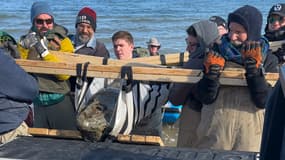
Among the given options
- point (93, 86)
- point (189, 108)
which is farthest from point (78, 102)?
point (189, 108)

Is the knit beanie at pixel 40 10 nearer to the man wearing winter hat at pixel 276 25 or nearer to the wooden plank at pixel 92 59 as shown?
the wooden plank at pixel 92 59

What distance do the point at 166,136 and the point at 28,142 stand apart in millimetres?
4860

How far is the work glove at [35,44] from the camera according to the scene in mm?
5113

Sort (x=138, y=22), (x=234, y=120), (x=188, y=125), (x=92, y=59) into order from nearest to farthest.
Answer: (x=234, y=120) → (x=188, y=125) → (x=92, y=59) → (x=138, y=22)

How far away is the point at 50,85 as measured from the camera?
209 inches

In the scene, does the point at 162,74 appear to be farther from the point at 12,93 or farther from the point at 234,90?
the point at 12,93

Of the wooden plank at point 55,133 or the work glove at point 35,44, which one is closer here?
the wooden plank at point 55,133

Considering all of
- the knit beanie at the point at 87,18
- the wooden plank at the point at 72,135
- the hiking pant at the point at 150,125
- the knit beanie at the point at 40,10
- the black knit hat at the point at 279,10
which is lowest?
the hiking pant at the point at 150,125

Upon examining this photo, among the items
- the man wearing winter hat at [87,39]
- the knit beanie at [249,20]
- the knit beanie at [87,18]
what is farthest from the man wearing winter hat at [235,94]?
the knit beanie at [87,18]

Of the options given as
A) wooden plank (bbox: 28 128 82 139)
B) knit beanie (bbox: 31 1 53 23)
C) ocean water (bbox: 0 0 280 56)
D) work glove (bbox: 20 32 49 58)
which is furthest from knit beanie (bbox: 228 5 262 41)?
ocean water (bbox: 0 0 280 56)

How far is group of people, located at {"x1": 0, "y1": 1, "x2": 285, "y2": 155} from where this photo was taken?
12.6 feet

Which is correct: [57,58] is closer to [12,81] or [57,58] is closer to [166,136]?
[12,81]


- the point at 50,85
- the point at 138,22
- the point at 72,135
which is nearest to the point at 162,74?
the point at 72,135

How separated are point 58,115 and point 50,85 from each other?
1.22ft
